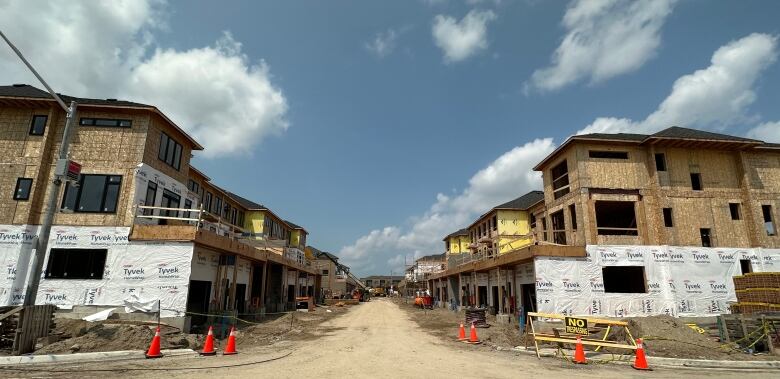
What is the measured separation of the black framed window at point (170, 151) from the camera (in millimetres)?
22203

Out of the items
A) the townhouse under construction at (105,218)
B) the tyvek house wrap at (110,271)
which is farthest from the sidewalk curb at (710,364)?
the townhouse under construction at (105,218)

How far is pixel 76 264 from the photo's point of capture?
1892 centimetres

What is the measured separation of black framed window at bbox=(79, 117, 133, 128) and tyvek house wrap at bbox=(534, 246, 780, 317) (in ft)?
74.3

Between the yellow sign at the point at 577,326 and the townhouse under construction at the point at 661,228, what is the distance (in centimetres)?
697

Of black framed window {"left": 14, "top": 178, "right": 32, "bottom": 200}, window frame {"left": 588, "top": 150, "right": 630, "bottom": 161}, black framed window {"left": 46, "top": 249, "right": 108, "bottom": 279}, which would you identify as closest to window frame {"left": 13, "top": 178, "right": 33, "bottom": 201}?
black framed window {"left": 14, "top": 178, "right": 32, "bottom": 200}

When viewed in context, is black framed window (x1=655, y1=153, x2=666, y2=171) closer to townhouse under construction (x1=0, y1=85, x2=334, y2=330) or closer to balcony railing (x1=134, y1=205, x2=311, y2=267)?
balcony railing (x1=134, y1=205, x2=311, y2=267)

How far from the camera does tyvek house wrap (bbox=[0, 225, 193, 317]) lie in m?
18.3

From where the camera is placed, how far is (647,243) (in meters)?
23.6

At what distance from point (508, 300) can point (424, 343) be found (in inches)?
472

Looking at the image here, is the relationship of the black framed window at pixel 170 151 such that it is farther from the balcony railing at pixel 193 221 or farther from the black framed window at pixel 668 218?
the black framed window at pixel 668 218

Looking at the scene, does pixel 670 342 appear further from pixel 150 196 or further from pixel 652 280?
pixel 150 196

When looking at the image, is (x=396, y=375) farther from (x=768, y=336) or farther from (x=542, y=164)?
(x=542, y=164)

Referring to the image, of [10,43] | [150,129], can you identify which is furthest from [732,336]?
[150,129]

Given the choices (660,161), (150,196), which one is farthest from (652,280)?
(150,196)
